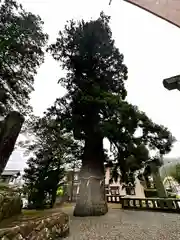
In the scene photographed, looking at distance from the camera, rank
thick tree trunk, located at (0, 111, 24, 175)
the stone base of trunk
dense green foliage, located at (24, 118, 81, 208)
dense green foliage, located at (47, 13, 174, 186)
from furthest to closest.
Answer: dense green foliage, located at (47, 13, 174, 186), dense green foliage, located at (24, 118, 81, 208), the stone base of trunk, thick tree trunk, located at (0, 111, 24, 175)

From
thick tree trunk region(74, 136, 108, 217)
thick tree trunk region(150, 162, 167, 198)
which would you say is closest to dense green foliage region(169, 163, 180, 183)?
thick tree trunk region(150, 162, 167, 198)

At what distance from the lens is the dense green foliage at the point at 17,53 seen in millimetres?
3615

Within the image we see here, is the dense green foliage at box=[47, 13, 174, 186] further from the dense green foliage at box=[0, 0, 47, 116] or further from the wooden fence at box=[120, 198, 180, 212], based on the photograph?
the wooden fence at box=[120, 198, 180, 212]

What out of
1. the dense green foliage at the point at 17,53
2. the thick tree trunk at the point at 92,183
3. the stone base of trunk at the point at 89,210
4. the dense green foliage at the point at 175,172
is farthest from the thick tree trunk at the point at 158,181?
the dense green foliage at the point at 17,53

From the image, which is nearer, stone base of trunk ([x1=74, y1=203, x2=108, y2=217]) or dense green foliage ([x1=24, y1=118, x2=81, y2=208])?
stone base of trunk ([x1=74, y1=203, x2=108, y2=217])

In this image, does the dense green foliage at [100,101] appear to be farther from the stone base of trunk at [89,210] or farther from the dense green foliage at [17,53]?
the stone base of trunk at [89,210]

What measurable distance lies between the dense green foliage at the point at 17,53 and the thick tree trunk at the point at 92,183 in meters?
2.44

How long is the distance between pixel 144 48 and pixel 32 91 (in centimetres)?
351

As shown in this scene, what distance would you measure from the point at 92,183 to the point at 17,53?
4.34 meters

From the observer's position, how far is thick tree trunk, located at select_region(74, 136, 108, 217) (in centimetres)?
355

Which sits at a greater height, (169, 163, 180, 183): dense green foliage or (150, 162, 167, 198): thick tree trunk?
(169, 163, 180, 183): dense green foliage

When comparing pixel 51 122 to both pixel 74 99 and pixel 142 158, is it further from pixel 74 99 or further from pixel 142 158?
pixel 142 158

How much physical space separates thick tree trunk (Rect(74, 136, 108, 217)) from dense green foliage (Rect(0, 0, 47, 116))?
8.00 ft

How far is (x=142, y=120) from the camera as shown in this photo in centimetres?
441
